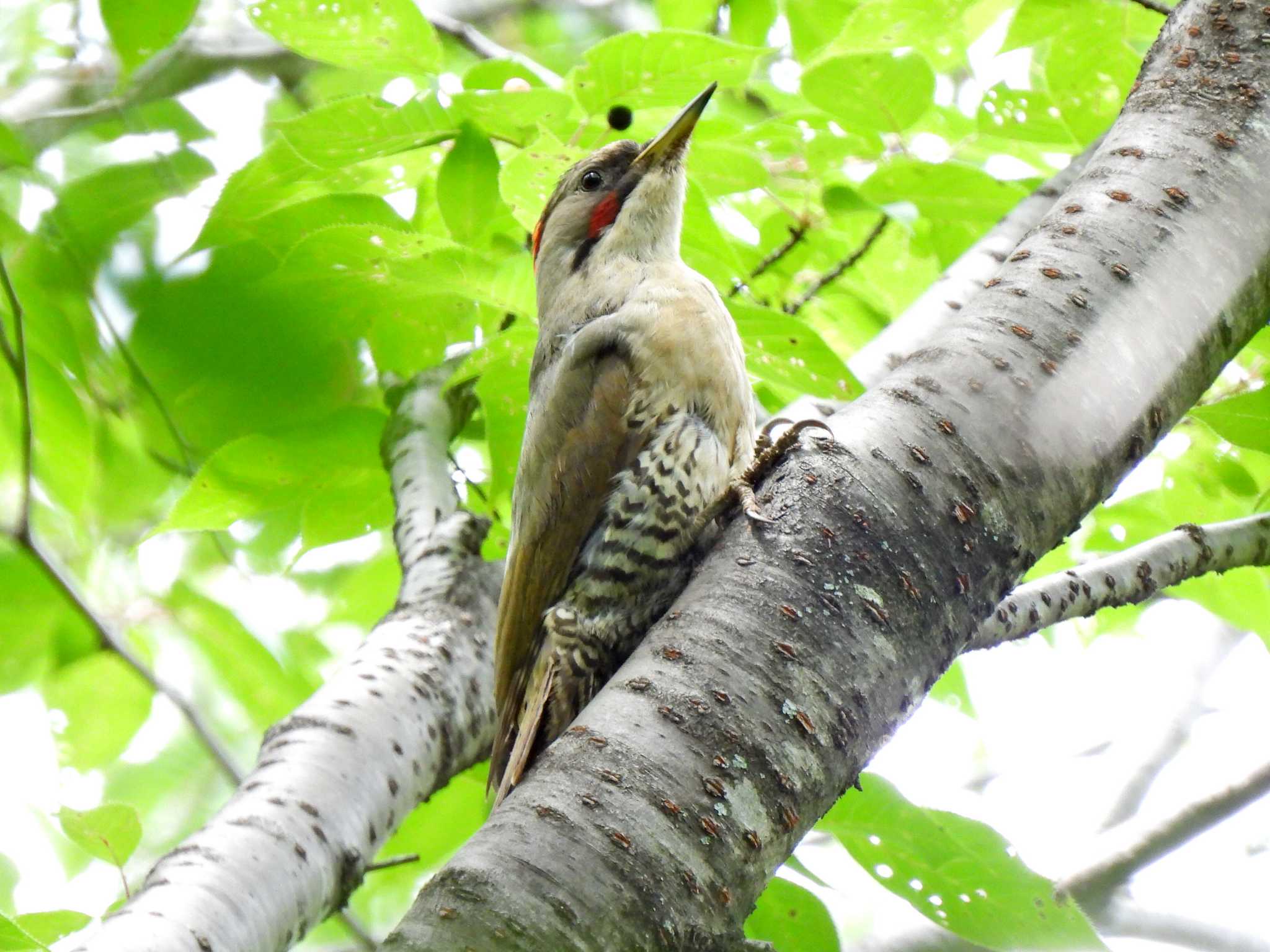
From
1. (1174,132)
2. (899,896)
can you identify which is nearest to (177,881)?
(899,896)

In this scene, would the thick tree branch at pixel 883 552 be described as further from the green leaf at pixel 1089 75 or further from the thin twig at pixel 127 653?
the thin twig at pixel 127 653

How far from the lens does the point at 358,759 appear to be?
234 centimetres

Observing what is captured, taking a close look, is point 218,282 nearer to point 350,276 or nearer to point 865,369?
point 350,276

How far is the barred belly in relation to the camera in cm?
264

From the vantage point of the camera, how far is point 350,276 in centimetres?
265

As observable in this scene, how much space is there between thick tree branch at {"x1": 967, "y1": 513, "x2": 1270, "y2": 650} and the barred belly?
73 cm

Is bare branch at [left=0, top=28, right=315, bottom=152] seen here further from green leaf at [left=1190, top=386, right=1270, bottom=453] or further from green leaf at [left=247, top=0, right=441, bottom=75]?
green leaf at [left=1190, top=386, right=1270, bottom=453]

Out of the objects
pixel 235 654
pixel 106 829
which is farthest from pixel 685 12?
pixel 106 829

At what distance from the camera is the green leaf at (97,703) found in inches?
113

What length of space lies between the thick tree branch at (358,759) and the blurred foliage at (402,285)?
0.62 feet

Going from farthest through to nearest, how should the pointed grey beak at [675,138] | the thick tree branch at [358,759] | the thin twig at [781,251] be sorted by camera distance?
1. the thin twig at [781,251]
2. the pointed grey beak at [675,138]
3. the thick tree branch at [358,759]

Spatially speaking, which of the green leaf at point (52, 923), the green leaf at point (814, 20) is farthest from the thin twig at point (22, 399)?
the green leaf at point (814, 20)

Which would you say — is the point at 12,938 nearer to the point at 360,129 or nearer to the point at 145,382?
the point at 145,382

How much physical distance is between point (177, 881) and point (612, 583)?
1152mm
